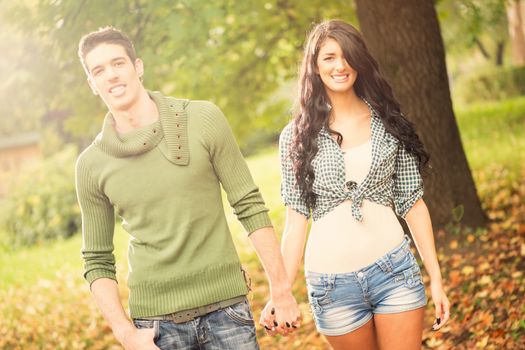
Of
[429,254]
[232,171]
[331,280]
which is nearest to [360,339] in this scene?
[331,280]

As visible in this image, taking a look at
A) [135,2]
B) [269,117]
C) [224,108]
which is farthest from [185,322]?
[269,117]

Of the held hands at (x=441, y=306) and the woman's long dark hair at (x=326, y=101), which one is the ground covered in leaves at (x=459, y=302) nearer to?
the woman's long dark hair at (x=326, y=101)

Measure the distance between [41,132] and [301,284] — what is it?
112 ft

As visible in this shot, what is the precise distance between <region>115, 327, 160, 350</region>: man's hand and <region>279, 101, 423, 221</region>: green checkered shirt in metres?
1.05

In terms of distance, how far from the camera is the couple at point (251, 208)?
3471mm

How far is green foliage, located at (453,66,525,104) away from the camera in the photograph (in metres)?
25.5

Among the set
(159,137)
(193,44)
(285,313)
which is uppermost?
(193,44)

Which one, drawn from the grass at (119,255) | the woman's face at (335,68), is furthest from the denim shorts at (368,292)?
the grass at (119,255)

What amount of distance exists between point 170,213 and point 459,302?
4.32m

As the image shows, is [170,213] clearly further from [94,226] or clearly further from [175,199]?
[94,226]

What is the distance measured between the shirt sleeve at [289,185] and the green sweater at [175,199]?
1.28ft

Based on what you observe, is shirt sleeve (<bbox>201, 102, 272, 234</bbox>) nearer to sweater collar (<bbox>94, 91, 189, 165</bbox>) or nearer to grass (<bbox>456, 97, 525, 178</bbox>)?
sweater collar (<bbox>94, 91, 189, 165</bbox>)

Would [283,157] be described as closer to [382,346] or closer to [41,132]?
[382,346]

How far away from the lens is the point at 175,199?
3.42 meters
